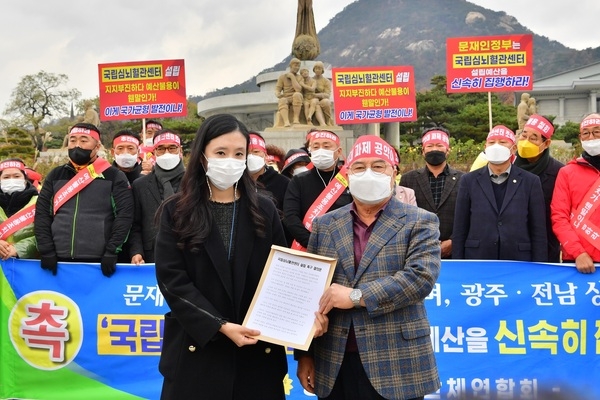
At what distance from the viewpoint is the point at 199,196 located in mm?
2883

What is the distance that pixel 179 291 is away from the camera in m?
2.75

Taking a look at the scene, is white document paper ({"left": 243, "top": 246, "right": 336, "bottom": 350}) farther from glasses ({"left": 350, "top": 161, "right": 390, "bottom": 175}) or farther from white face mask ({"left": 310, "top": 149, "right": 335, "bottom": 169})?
white face mask ({"left": 310, "top": 149, "right": 335, "bottom": 169})

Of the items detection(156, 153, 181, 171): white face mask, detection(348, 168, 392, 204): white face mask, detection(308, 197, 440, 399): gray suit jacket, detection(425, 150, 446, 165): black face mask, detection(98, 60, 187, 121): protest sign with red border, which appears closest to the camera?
detection(308, 197, 440, 399): gray suit jacket

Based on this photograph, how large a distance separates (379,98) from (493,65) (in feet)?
8.30

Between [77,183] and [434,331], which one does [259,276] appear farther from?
[77,183]

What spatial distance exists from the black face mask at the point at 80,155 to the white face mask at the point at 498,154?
10.6 ft

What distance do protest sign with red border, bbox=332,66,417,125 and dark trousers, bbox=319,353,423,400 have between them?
28.7 ft

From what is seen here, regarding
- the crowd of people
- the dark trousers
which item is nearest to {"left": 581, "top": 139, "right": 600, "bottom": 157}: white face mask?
the crowd of people

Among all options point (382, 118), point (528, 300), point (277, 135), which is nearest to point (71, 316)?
point (528, 300)

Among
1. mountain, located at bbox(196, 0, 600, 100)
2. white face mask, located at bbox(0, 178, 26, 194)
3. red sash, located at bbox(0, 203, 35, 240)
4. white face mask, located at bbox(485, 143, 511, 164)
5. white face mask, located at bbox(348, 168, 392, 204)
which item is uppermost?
mountain, located at bbox(196, 0, 600, 100)

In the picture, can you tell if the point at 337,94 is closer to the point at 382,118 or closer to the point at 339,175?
the point at 382,118

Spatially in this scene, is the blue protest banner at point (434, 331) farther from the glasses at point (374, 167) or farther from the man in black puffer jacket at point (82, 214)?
the glasses at point (374, 167)

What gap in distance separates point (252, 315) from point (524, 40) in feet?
27.3

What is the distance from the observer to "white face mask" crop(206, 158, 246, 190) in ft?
9.36
